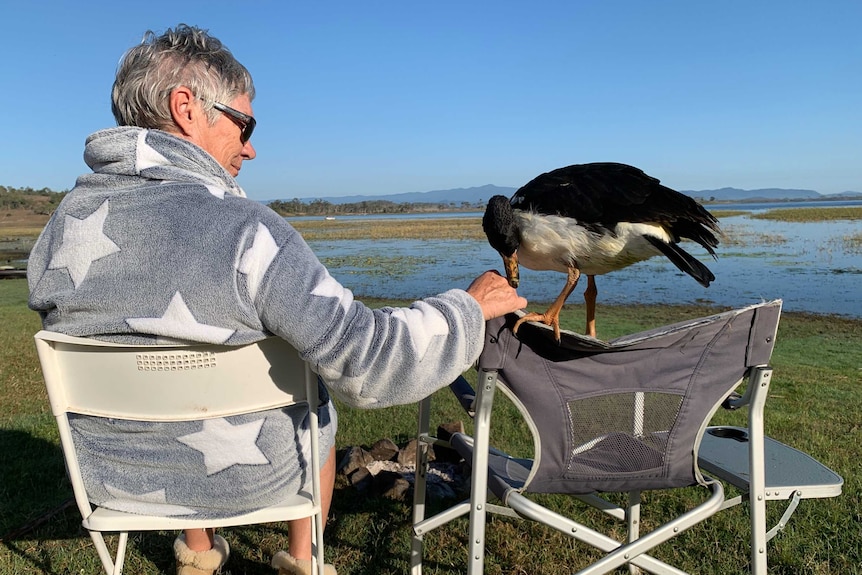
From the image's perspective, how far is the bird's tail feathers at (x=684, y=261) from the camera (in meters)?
2.86

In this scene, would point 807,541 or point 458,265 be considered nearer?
point 807,541

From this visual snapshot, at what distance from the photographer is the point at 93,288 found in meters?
1.85

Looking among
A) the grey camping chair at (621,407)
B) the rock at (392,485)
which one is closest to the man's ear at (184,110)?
the grey camping chair at (621,407)

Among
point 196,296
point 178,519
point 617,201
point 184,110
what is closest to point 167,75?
point 184,110

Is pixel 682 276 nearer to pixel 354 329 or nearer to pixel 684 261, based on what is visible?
pixel 684 261

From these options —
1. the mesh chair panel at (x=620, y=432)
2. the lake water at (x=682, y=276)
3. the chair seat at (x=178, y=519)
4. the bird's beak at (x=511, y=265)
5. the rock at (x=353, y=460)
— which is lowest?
the lake water at (x=682, y=276)

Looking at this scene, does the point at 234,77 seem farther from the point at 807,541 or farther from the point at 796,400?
the point at 796,400

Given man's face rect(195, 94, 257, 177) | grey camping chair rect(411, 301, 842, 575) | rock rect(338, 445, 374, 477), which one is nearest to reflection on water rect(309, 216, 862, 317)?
rock rect(338, 445, 374, 477)

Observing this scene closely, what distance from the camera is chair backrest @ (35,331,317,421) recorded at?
1788 millimetres

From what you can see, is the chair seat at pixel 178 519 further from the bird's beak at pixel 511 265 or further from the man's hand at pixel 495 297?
the bird's beak at pixel 511 265

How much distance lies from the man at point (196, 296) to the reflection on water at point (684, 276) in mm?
14843

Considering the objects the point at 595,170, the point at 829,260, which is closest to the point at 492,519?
the point at 595,170

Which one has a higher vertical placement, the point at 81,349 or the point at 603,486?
the point at 81,349

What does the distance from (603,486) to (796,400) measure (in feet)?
16.8
